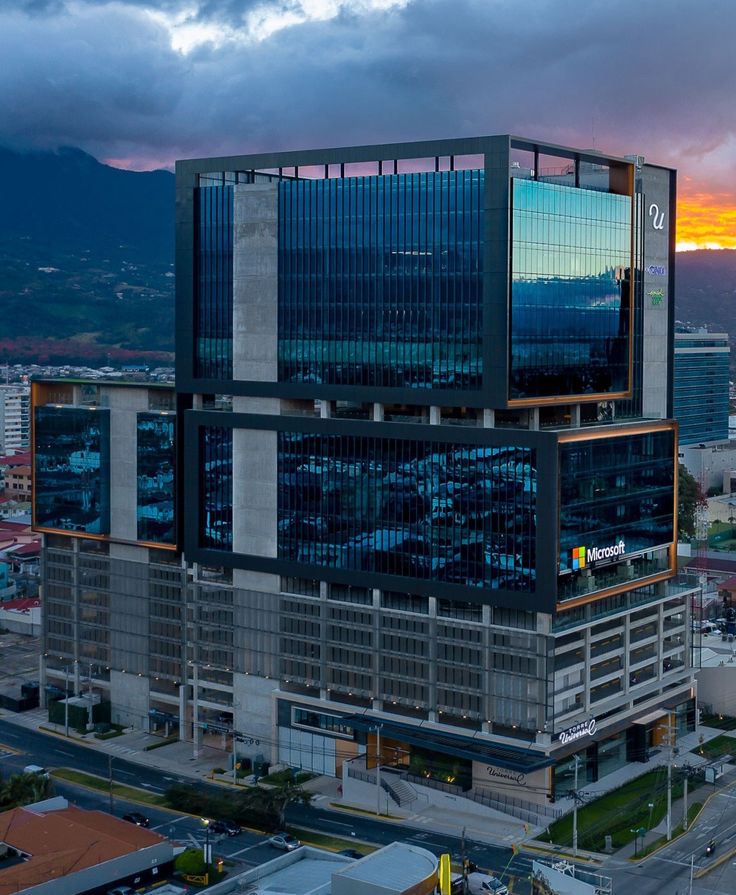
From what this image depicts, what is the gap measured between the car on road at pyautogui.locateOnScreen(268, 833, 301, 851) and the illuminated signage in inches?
985

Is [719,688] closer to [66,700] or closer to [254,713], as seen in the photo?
[254,713]

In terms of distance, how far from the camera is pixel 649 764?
423 feet

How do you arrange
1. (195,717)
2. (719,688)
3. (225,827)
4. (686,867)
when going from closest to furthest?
1. (686,867)
2. (225,827)
3. (195,717)
4. (719,688)

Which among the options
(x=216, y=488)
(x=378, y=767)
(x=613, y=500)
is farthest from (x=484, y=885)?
(x=216, y=488)

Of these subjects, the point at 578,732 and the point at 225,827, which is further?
the point at 578,732

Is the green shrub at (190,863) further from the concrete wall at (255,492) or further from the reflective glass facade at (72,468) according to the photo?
the reflective glass facade at (72,468)

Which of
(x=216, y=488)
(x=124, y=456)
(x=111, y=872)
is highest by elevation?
(x=124, y=456)

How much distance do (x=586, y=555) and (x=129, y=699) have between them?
183 feet

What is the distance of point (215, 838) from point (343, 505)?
32.6 metres

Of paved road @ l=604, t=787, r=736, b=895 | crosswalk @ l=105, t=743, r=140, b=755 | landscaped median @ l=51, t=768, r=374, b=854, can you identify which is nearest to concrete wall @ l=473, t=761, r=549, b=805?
paved road @ l=604, t=787, r=736, b=895

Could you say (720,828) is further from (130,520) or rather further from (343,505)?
(130,520)

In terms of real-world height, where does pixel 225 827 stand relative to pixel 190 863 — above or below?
below

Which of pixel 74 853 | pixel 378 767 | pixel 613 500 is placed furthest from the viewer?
pixel 613 500

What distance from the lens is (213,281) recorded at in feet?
438
